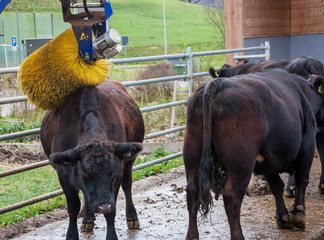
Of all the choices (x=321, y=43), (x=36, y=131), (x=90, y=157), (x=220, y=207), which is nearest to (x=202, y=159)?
(x=90, y=157)

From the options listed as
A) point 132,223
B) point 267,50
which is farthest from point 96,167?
point 267,50

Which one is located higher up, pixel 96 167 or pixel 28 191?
pixel 96 167

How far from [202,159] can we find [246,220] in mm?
1656

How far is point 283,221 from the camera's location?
5535mm

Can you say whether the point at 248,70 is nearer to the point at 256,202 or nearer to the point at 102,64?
the point at 256,202

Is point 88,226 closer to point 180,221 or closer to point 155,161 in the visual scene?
point 180,221

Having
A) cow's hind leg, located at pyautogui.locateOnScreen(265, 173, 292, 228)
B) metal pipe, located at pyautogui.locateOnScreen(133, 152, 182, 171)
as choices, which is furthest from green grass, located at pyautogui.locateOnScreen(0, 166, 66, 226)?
cow's hind leg, located at pyautogui.locateOnScreen(265, 173, 292, 228)

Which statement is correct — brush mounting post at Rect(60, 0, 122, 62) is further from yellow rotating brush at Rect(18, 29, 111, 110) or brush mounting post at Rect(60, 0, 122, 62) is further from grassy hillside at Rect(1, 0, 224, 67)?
grassy hillside at Rect(1, 0, 224, 67)

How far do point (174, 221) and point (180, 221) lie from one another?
68 mm

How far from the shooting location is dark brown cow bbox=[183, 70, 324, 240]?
4508 mm

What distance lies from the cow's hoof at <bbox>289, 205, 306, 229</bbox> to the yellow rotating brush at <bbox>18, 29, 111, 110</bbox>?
96.9 inches

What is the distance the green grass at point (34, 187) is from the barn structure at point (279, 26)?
13.7ft

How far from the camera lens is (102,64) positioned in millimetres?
5492

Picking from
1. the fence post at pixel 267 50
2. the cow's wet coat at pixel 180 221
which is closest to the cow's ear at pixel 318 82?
the cow's wet coat at pixel 180 221
